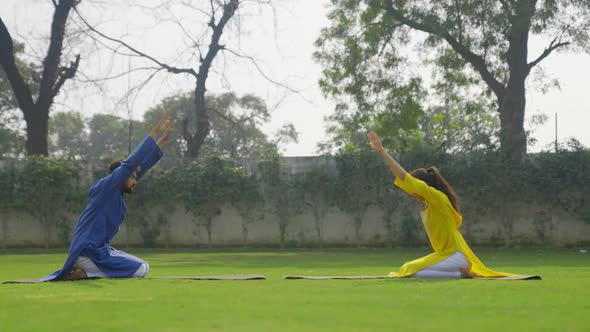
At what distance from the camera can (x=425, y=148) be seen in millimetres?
21797

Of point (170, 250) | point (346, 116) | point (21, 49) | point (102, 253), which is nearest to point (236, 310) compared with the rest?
point (102, 253)

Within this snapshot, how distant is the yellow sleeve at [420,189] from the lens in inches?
353

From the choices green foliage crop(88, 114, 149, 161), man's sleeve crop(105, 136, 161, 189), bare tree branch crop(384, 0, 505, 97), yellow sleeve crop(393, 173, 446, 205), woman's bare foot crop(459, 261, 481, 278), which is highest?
green foliage crop(88, 114, 149, 161)

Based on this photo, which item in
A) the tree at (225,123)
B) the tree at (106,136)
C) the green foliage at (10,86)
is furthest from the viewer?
the tree at (106,136)

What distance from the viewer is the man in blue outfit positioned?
9.15 meters

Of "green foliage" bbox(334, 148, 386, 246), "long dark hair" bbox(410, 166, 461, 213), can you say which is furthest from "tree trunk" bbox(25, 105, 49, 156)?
"long dark hair" bbox(410, 166, 461, 213)

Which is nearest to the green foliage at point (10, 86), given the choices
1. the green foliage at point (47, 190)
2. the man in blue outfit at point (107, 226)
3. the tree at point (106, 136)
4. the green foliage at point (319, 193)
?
the green foliage at point (47, 190)

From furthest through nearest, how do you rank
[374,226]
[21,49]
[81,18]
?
[21,49]
[81,18]
[374,226]

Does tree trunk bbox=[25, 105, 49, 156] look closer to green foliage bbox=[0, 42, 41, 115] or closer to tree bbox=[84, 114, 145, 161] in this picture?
green foliage bbox=[0, 42, 41, 115]

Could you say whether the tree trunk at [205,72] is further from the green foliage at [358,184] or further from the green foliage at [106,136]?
the green foliage at [106,136]

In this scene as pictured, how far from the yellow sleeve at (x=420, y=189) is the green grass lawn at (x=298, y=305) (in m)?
0.98

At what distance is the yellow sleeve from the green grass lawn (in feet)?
3.21

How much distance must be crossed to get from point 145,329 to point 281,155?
17838mm

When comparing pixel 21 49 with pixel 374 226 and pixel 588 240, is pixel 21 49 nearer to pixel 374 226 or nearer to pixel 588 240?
pixel 374 226
